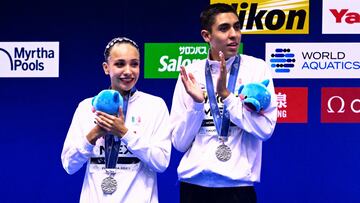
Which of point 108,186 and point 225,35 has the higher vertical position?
point 225,35

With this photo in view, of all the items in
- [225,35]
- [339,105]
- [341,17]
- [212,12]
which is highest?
[341,17]

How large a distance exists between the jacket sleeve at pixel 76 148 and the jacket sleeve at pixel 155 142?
18 cm

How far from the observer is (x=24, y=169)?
484 cm

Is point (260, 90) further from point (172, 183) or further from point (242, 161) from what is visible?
point (172, 183)

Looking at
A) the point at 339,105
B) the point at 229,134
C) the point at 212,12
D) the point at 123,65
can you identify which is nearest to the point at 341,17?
the point at 339,105

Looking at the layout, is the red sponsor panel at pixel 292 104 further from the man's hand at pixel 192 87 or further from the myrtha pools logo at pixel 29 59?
the man's hand at pixel 192 87

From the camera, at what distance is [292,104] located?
4594 mm

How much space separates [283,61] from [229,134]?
1.76 meters

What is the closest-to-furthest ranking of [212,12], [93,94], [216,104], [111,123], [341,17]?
[111,123] → [216,104] → [212,12] → [341,17] → [93,94]

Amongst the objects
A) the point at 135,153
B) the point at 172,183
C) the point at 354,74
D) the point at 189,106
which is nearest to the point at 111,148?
the point at 135,153

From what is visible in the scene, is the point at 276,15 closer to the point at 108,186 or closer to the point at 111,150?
the point at 111,150

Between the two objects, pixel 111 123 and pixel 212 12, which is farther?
pixel 212 12

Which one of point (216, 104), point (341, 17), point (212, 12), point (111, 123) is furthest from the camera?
point (341, 17)

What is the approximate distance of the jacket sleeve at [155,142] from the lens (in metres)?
2.79
